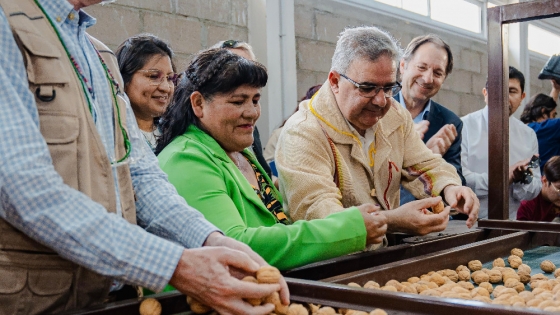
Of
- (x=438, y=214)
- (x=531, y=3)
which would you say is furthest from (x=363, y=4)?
(x=438, y=214)

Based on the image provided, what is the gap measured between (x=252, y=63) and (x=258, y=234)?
569mm

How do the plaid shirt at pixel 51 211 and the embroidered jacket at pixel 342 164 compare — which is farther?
the embroidered jacket at pixel 342 164

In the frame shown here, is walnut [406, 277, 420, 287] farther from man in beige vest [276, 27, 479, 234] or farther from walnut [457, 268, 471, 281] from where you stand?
man in beige vest [276, 27, 479, 234]

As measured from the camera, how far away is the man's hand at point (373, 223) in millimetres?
1596

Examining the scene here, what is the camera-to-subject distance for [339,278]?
1364 millimetres

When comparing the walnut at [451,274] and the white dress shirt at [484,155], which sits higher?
the white dress shirt at [484,155]

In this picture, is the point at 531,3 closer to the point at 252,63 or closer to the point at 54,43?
the point at 252,63

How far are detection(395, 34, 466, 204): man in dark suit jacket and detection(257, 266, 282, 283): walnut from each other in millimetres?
2054

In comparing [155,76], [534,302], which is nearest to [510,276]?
[534,302]

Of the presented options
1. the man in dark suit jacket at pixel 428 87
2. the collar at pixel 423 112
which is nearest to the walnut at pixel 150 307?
the man in dark suit jacket at pixel 428 87

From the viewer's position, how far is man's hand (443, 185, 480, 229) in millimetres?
2105

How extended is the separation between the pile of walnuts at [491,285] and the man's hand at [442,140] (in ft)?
3.42

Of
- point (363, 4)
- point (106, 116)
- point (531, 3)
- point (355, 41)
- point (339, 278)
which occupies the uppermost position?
point (363, 4)

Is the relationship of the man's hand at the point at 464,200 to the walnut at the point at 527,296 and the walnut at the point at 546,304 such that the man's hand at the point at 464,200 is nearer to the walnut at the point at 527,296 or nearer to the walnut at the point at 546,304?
the walnut at the point at 527,296
